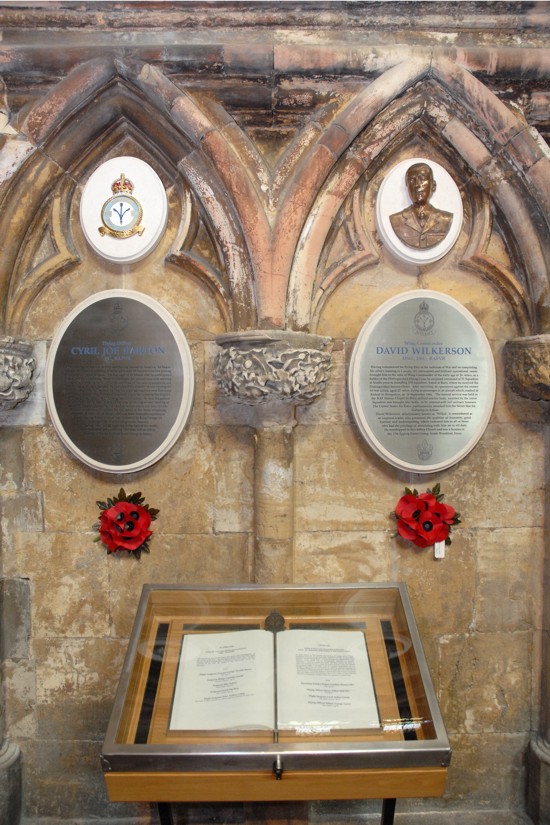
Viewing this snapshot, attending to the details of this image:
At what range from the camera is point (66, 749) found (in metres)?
3.14

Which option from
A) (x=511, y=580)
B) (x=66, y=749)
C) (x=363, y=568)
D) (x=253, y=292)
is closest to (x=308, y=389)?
(x=253, y=292)

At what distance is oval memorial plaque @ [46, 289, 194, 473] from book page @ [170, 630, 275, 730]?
106 cm

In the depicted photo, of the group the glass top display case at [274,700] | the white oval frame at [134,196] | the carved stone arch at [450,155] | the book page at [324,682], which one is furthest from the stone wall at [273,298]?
the book page at [324,682]

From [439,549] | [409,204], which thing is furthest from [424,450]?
[409,204]

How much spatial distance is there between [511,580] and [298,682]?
1.55 m

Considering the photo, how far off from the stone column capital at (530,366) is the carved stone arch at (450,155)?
0.42 feet

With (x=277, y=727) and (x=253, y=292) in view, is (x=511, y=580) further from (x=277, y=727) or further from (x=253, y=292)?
(x=253, y=292)

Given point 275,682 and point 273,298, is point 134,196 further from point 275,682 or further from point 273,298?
point 275,682

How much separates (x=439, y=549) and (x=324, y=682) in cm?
120

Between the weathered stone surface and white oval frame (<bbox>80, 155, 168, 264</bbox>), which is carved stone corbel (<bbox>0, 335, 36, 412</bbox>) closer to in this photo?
white oval frame (<bbox>80, 155, 168, 264</bbox>)

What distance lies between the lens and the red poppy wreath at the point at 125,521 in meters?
3.01

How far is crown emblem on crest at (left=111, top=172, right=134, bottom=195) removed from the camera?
2936mm

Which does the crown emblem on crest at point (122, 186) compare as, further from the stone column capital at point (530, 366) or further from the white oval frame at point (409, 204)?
the stone column capital at point (530, 366)

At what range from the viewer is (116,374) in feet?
9.83
